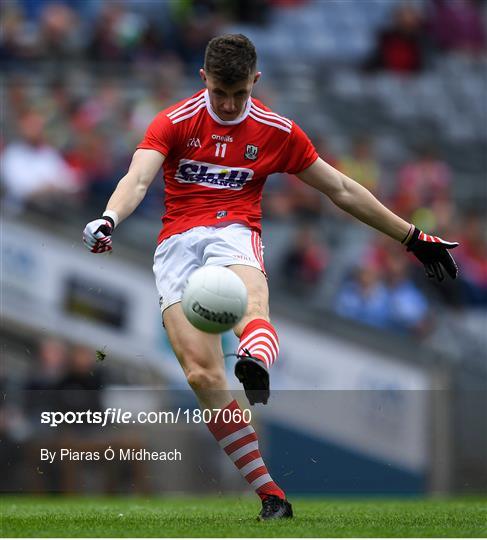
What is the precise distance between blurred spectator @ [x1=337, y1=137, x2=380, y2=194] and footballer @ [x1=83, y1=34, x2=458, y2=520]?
875cm

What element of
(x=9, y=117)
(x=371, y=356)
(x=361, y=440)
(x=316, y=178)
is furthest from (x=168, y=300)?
(x=9, y=117)

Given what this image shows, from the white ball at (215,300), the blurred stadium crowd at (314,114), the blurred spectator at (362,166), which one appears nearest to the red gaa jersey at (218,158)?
the white ball at (215,300)

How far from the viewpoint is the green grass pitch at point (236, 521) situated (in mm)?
6160

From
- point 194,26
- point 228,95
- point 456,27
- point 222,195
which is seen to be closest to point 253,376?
point 222,195

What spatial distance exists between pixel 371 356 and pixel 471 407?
4.66 feet

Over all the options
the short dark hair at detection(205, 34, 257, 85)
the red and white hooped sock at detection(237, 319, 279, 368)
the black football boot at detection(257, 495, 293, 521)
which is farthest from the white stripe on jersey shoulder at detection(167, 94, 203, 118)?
the black football boot at detection(257, 495, 293, 521)

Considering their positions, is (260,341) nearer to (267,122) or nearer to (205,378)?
(205,378)

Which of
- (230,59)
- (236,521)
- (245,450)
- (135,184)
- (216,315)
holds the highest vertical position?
(230,59)

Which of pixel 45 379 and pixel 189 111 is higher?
pixel 189 111

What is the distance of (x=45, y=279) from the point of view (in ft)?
44.8

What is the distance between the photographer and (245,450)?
23.1 feet

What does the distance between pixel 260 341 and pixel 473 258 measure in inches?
393

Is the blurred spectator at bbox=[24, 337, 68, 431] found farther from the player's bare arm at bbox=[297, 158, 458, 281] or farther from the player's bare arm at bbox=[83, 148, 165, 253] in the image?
the player's bare arm at bbox=[83, 148, 165, 253]

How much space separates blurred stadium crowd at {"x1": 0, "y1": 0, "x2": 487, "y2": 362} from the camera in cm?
1476
